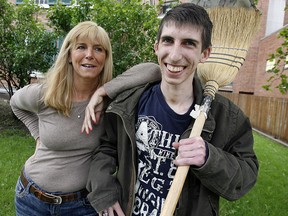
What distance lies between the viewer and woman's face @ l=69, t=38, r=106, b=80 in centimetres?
200

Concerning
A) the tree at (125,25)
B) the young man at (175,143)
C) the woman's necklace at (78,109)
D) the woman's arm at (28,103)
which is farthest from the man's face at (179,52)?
the tree at (125,25)

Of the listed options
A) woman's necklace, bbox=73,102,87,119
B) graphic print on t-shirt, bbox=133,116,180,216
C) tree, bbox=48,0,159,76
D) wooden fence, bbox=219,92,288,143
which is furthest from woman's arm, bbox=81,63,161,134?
wooden fence, bbox=219,92,288,143

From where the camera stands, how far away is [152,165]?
172 cm

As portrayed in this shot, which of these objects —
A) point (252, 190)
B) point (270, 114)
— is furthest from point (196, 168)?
point (270, 114)

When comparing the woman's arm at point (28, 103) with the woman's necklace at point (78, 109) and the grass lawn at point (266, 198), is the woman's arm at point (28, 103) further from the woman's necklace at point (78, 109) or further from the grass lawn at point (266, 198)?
the grass lawn at point (266, 198)

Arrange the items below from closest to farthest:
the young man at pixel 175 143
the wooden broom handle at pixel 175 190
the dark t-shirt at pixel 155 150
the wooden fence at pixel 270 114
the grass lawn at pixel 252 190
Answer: the wooden broom handle at pixel 175 190
the young man at pixel 175 143
the dark t-shirt at pixel 155 150
the grass lawn at pixel 252 190
the wooden fence at pixel 270 114

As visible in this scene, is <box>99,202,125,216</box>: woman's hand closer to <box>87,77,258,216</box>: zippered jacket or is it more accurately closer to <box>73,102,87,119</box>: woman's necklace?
<box>87,77,258,216</box>: zippered jacket

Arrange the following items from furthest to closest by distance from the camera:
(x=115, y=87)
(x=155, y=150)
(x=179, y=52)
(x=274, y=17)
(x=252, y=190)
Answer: (x=274, y=17) < (x=252, y=190) < (x=115, y=87) < (x=155, y=150) < (x=179, y=52)

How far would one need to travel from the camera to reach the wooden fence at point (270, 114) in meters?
11.0

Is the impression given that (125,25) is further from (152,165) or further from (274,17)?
(274,17)

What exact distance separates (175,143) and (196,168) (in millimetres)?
162

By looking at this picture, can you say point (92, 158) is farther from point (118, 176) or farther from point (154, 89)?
point (154, 89)

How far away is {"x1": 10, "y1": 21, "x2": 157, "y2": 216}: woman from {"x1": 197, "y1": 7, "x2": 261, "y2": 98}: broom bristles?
0.42 meters

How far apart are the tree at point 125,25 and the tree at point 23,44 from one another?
253 centimetres
